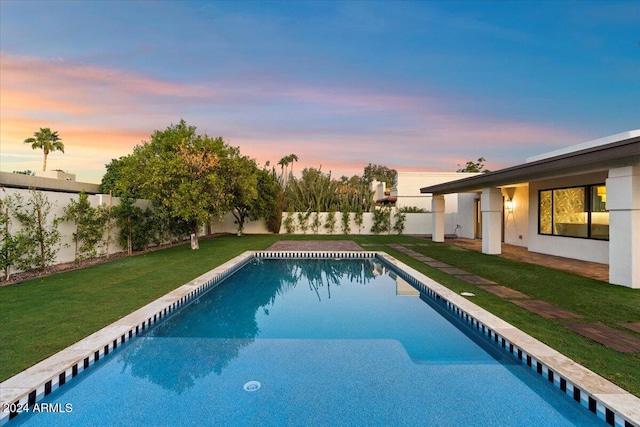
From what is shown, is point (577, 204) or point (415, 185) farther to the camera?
point (415, 185)

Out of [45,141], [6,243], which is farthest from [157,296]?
[45,141]

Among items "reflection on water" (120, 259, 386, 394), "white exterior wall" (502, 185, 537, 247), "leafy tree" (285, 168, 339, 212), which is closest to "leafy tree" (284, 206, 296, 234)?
"leafy tree" (285, 168, 339, 212)

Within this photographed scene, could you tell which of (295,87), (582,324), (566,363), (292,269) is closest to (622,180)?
(582,324)

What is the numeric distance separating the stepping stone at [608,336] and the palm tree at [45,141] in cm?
4007

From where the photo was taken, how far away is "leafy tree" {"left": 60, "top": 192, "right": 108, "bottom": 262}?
360 inches

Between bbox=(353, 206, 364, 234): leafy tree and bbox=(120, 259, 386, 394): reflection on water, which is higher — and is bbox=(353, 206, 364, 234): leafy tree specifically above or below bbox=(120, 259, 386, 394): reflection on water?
above

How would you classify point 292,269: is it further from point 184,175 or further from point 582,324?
point 582,324

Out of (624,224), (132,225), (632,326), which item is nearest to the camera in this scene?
(632,326)

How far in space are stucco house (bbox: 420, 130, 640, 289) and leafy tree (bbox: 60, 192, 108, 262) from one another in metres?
12.3

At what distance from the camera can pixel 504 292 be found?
6301 millimetres

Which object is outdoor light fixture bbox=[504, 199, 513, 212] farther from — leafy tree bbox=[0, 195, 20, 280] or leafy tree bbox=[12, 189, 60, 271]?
leafy tree bbox=[0, 195, 20, 280]

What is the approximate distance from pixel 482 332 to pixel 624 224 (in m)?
4.40

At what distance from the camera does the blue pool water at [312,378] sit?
2883mm

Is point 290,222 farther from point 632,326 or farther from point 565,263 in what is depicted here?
point 632,326
